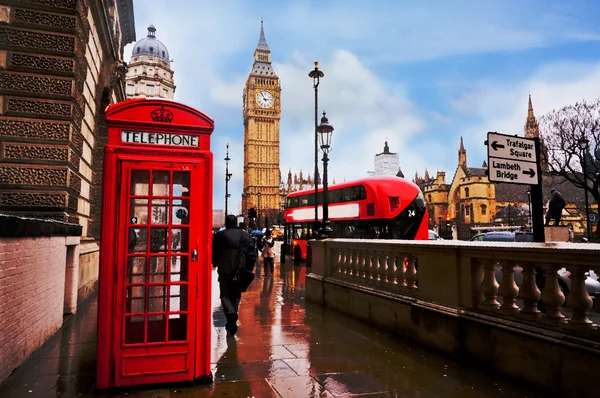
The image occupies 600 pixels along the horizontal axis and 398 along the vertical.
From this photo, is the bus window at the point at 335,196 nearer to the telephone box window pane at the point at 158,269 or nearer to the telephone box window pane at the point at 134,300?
the telephone box window pane at the point at 158,269

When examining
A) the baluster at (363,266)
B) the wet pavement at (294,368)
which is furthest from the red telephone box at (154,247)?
the baluster at (363,266)

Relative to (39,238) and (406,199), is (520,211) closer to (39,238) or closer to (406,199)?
(406,199)

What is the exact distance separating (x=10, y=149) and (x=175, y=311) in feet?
17.1

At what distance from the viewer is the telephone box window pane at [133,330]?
447cm

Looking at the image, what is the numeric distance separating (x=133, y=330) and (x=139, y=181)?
1.54m

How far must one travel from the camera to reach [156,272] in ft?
15.3

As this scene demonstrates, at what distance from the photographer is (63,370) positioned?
16.4 ft

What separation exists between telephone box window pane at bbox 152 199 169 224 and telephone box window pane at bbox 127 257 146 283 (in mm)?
434

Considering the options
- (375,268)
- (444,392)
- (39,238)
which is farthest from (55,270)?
(444,392)

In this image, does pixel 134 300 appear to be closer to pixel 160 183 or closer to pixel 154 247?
pixel 154 247

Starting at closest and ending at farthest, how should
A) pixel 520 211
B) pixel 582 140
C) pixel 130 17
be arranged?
pixel 130 17
pixel 582 140
pixel 520 211

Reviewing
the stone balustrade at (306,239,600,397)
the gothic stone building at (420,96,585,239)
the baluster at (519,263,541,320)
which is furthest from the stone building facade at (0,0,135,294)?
the gothic stone building at (420,96,585,239)

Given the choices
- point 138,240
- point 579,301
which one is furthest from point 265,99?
point 579,301

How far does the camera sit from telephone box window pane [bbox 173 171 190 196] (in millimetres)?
4628
